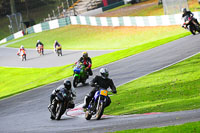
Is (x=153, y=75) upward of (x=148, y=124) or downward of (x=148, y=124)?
downward

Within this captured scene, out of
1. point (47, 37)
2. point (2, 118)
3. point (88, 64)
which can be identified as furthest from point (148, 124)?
point (47, 37)

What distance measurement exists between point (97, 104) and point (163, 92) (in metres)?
3.92

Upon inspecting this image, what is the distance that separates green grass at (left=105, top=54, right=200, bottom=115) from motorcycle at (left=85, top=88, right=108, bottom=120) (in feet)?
3.47

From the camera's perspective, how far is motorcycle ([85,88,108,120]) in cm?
1284

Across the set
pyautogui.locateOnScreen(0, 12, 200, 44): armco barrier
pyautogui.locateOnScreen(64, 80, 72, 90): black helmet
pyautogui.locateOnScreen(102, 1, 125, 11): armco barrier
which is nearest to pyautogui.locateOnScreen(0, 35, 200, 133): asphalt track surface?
pyautogui.locateOnScreen(64, 80, 72, 90): black helmet

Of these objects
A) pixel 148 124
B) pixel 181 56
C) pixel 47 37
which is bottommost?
pixel 47 37

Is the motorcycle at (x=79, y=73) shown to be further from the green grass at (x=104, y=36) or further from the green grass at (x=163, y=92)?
the green grass at (x=104, y=36)

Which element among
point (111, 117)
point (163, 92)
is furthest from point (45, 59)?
point (111, 117)

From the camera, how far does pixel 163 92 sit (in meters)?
16.1

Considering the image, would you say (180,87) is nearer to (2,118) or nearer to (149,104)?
(149,104)

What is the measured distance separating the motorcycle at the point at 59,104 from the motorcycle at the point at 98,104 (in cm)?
109

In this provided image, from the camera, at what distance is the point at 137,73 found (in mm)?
22875

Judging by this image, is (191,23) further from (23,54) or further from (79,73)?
(23,54)

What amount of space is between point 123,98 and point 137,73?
6.13 metres
